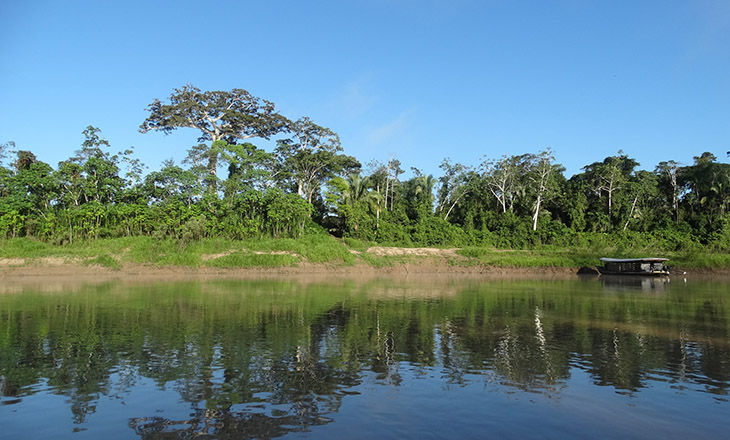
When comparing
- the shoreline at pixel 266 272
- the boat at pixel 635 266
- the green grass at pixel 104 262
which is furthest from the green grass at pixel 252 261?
the boat at pixel 635 266

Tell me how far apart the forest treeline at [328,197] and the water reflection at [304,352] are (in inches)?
986

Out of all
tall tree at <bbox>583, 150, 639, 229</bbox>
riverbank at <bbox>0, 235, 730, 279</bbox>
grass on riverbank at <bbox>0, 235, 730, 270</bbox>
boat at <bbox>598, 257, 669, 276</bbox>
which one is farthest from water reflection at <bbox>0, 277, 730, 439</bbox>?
tall tree at <bbox>583, 150, 639, 229</bbox>

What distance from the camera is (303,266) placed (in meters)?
42.7

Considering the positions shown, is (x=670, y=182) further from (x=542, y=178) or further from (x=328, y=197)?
(x=328, y=197)

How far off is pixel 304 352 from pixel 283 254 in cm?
3192

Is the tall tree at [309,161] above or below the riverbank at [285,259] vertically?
above

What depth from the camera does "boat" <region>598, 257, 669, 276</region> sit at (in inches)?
1730

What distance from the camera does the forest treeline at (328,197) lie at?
4491 centimetres

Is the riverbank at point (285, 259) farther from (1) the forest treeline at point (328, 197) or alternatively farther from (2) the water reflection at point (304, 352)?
(2) the water reflection at point (304, 352)

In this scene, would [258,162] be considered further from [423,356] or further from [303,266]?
[423,356]

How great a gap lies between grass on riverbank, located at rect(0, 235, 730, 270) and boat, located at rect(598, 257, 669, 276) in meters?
1.74

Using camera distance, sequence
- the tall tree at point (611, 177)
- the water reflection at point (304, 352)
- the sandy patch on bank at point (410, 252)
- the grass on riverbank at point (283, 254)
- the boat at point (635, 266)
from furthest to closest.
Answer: the tall tree at point (611, 177)
the sandy patch on bank at point (410, 252)
the boat at point (635, 266)
the grass on riverbank at point (283, 254)
the water reflection at point (304, 352)

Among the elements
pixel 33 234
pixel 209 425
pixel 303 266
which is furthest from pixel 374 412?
pixel 33 234

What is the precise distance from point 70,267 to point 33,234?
9.59 metres
